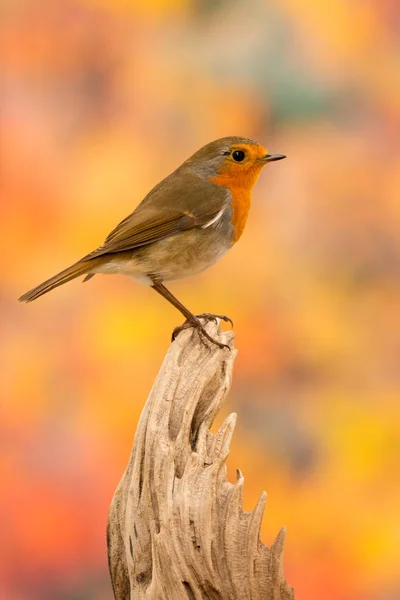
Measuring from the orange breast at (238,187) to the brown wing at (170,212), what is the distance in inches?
1.1

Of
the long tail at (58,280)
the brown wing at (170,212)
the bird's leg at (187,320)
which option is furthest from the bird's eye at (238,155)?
the long tail at (58,280)

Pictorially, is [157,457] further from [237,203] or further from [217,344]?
[237,203]

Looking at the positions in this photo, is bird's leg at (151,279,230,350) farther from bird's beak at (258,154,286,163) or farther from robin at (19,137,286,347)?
bird's beak at (258,154,286,163)

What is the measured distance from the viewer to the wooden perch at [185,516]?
2.58 metres

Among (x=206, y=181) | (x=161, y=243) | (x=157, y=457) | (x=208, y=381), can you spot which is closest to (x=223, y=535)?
(x=157, y=457)

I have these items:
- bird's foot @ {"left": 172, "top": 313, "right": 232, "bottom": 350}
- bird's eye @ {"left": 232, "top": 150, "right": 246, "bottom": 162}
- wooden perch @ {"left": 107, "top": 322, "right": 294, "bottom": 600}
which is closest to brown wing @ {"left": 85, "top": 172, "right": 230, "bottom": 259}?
bird's eye @ {"left": 232, "top": 150, "right": 246, "bottom": 162}

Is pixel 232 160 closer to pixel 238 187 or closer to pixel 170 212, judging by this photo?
pixel 238 187

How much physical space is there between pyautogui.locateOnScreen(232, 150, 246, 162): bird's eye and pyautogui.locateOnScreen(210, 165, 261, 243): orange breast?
51 millimetres

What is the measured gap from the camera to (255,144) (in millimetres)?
3188

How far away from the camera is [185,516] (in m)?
2.59

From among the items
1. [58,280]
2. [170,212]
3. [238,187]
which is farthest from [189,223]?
[58,280]

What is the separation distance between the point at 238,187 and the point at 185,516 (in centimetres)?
127

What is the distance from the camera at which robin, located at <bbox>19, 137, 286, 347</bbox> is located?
3.08m

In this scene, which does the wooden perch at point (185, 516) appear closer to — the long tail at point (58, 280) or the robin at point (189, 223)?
the robin at point (189, 223)
